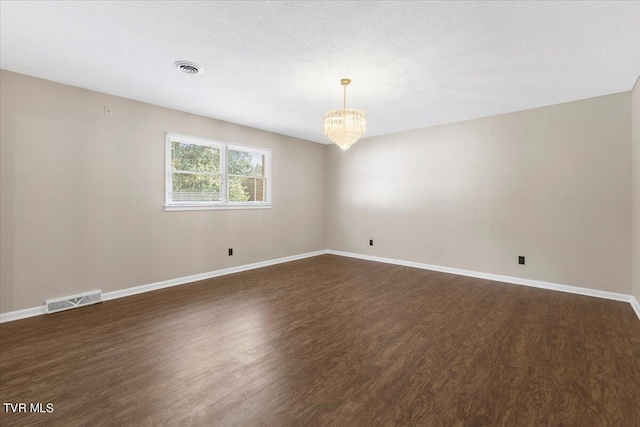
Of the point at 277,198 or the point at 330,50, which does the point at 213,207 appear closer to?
the point at 277,198

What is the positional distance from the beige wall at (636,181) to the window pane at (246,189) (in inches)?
206

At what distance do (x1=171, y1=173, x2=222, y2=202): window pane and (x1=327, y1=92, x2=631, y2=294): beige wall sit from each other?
3.05 metres

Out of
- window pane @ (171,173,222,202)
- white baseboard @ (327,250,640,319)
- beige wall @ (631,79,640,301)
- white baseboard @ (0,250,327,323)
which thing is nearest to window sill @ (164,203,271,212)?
window pane @ (171,173,222,202)

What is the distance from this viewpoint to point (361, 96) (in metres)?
3.54

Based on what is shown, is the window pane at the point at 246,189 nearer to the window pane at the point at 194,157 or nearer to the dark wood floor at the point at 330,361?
the window pane at the point at 194,157

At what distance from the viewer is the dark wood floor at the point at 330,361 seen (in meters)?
1.58

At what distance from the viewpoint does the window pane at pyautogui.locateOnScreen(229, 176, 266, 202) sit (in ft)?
16.0

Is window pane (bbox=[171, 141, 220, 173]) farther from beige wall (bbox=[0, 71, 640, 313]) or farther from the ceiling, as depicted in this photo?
the ceiling

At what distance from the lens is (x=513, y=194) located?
4.15 m

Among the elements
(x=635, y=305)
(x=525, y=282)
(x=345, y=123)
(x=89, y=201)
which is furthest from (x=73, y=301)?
(x=635, y=305)

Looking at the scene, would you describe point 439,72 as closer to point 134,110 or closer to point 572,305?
point 572,305

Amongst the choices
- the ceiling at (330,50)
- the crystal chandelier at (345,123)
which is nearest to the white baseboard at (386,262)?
the ceiling at (330,50)

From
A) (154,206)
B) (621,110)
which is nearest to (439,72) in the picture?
(621,110)

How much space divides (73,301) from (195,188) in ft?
6.74
